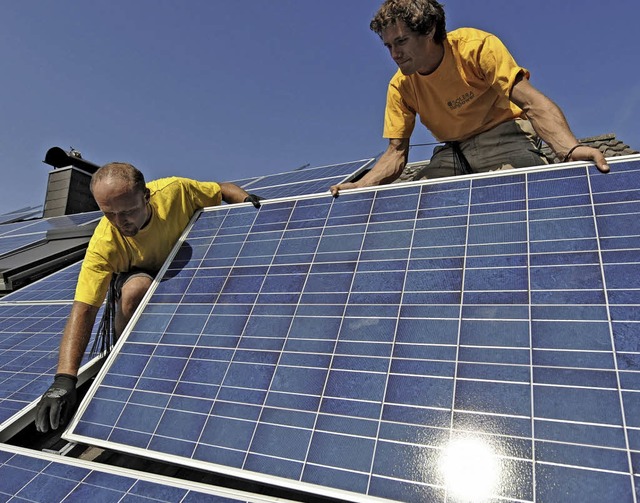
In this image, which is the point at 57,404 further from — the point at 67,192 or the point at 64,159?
the point at 64,159

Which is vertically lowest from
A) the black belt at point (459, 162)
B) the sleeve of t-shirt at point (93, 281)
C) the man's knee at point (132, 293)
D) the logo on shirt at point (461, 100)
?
the black belt at point (459, 162)

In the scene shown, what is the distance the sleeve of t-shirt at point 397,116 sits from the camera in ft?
14.3

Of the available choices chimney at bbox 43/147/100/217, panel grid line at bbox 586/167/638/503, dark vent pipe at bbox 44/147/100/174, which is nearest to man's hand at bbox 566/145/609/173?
panel grid line at bbox 586/167/638/503

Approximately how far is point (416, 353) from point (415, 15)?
2763 millimetres

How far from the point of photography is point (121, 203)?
3.19m

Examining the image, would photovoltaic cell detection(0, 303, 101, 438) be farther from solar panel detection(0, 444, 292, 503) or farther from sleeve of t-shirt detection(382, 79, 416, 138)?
sleeve of t-shirt detection(382, 79, 416, 138)

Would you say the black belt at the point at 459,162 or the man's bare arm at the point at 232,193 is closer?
the black belt at the point at 459,162

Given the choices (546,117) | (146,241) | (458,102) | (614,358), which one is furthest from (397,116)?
(614,358)

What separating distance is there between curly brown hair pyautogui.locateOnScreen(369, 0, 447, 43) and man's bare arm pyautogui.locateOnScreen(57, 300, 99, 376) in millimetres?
3209

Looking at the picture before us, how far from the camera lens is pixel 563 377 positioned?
1.75 m

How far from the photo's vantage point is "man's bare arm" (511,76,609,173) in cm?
310

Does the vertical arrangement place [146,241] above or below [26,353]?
above

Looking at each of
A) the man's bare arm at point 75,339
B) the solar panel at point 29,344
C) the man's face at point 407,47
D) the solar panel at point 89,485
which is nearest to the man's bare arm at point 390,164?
the man's face at point 407,47

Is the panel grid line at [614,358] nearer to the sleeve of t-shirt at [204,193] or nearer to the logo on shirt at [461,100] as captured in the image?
the logo on shirt at [461,100]
